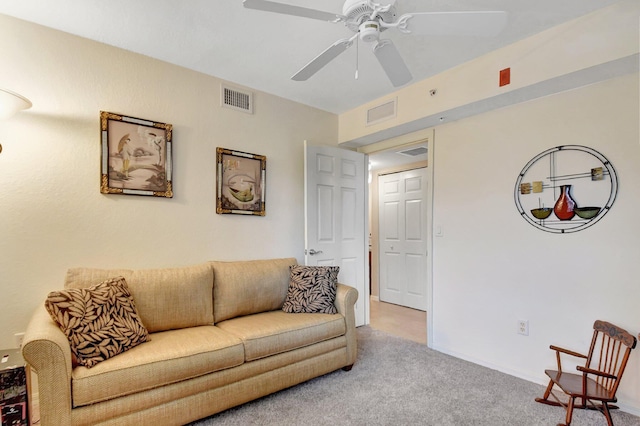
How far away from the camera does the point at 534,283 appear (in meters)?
2.49

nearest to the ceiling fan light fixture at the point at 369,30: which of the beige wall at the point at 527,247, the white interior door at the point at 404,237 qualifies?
the beige wall at the point at 527,247

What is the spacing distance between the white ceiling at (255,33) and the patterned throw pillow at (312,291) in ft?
5.81

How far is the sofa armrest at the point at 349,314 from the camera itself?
8.63ft

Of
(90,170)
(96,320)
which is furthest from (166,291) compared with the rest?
(90,170)

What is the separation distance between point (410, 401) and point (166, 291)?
1.87 metres

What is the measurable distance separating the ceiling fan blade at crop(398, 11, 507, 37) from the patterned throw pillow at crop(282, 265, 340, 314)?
195 centimetres

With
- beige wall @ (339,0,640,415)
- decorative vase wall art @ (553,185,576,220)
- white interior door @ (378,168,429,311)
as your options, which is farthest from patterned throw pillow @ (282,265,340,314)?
white interior door @ (378,168,429,311)

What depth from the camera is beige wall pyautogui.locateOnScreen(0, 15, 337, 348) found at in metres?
2.11

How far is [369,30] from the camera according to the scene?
5.19ft

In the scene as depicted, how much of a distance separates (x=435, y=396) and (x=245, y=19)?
2.85 meters

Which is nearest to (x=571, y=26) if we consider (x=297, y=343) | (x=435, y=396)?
(x=435, y=396)

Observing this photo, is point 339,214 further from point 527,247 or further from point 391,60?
point 391,60

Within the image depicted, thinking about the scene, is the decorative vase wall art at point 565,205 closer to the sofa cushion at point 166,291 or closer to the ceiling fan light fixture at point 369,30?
the ceiling fan light fixture at point 369,30

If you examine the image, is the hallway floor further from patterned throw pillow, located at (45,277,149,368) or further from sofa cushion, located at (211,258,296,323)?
patterned throw pillow, located at (45,277,149,368)
